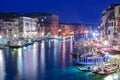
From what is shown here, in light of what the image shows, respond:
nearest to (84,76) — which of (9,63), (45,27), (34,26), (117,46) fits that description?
(117,46)

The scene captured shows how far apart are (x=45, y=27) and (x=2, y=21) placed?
1221 inches

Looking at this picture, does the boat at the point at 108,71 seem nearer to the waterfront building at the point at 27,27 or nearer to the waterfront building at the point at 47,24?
the waterfront building at the point at 27,27

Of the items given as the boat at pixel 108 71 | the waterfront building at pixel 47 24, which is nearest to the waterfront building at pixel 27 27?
the waterfront building at pixel 47 24

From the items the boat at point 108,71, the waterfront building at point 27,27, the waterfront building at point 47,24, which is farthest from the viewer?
the waterfront building at point 47,24

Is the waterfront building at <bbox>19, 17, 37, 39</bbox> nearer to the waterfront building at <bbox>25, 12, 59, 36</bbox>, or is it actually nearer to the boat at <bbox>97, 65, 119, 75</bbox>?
the waterfront building at <bbox>25, 12, 59, 36</bbox>

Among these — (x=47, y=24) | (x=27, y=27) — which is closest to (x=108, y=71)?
(x=27, y=27)

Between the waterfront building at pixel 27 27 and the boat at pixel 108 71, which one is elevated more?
the waterfront building at pixel 27 27

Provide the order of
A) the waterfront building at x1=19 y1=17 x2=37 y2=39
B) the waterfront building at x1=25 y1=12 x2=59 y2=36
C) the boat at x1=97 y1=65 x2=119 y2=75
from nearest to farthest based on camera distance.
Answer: the boat at x1=97 y1=65 x2=119 y2=75, the waterfront building at x1=19 y1=17 x2=37 y2=39, the waterfront building at x1=25 y1=12 x2=59 y2=36

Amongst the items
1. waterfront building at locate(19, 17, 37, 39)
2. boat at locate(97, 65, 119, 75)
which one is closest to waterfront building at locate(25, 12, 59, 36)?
waterfront building at locate(19, 17, 37, 39)

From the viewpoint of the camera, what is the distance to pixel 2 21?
52.6m

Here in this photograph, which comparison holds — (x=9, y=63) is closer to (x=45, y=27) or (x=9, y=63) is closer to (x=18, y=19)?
(x=18, y=19)

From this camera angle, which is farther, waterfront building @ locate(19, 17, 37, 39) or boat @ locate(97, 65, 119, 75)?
waterfront building @ locate(19, 17, 37, 39)

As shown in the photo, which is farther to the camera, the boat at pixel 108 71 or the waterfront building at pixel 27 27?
the waterfront building at pixel 27 27

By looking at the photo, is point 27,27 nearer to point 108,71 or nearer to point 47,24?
point 47,24
